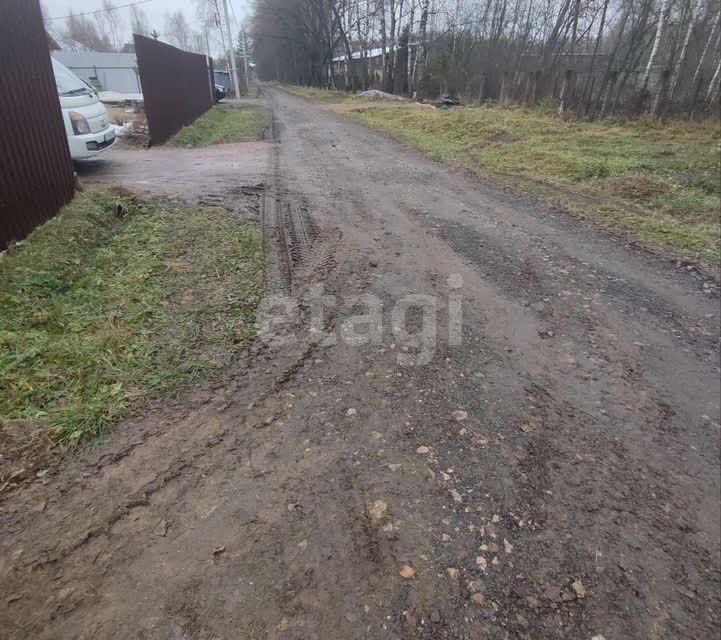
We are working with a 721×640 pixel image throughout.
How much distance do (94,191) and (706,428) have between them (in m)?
7.22

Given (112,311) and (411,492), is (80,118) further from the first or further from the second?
(411,492)

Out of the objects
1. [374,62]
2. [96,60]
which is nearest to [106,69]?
[96,60]

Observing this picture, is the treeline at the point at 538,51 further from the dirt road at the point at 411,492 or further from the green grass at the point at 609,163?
the dirt road at the point at 411,492

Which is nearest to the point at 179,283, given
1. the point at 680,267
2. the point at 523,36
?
the point at 680,267

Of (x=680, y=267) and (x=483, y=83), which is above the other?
(x=483, y=83)

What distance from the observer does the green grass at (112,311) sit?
2.87 metres

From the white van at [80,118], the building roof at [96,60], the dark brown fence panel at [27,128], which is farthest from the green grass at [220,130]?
the building roof at [96,60]

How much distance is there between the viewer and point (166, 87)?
44.0 feet

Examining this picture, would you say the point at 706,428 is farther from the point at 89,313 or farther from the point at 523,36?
the point at 523,36

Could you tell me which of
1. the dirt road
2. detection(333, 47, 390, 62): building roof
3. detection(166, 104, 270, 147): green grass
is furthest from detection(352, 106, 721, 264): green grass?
detection(333, 47, 390, 62): building roof

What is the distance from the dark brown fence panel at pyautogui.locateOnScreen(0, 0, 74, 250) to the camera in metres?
4.67

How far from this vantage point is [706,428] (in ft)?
9.30

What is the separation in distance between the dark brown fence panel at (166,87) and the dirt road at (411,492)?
10272mm

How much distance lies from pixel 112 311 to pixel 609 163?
29.6 ft
